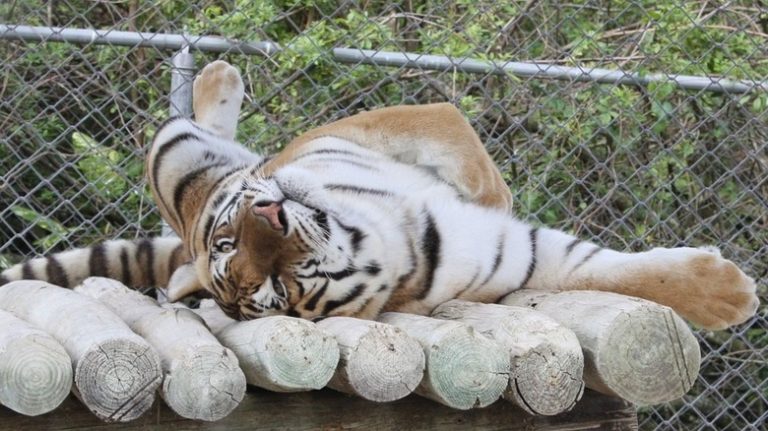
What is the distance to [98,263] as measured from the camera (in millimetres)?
2439

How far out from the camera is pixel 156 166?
2.37m

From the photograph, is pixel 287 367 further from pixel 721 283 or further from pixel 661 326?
pixel 721 283

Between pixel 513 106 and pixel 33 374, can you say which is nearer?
pixel 33 374

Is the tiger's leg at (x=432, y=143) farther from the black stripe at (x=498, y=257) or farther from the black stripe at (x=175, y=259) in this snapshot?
the black stripe at (x=175, y=259)

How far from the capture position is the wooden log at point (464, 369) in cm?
151

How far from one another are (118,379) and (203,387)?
4.2 inches

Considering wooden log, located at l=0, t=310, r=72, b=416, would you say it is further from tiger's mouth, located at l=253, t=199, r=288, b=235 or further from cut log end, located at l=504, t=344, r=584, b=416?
cut log end, located at l=504, t=344, r=584, b=416

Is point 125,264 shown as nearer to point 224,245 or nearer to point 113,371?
point 224,245

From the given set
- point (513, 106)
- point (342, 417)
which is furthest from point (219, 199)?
point (513, 106)

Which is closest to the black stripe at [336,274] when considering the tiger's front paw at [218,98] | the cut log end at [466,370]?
the cut log end at [466,370]

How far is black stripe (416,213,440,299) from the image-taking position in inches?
76.5

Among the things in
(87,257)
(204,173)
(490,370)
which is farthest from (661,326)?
(87,257)

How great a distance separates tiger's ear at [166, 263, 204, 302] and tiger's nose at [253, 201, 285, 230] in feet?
0.99

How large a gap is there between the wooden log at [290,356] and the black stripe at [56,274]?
99 centimetres
